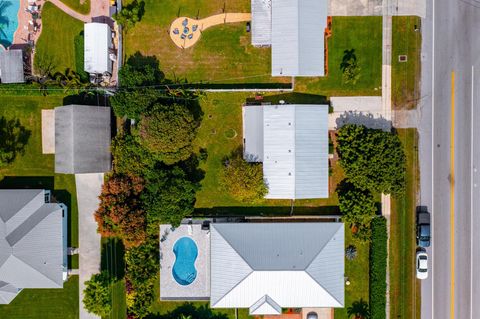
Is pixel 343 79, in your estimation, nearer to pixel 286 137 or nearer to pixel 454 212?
pixel 286 137

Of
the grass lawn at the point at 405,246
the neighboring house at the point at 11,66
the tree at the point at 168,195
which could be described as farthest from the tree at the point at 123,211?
the grass lawn at the point at 405,246

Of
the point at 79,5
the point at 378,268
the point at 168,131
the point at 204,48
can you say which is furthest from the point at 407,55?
the point at 79,5

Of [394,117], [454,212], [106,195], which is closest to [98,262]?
[106,195]

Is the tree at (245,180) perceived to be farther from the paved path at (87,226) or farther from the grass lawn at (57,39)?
the grass lawn at (57,39)

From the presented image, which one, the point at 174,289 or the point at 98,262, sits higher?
the point at 98,262

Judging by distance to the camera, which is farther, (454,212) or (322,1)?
(454,212)

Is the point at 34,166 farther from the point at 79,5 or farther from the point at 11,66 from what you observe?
the point at 79,5
